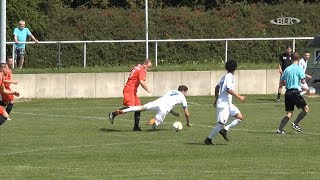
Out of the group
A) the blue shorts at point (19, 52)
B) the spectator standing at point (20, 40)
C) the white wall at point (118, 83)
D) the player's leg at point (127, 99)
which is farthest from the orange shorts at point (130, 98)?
the blue shorts at point (19, 52)

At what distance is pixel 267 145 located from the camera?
77.4 feet

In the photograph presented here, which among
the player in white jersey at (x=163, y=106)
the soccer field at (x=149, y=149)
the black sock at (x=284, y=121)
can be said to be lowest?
the soccer field at (x=149, y=149)

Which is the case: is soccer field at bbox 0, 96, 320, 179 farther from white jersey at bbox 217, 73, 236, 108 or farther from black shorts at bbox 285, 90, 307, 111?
white jersey at bbox 217, 73, 236, 108

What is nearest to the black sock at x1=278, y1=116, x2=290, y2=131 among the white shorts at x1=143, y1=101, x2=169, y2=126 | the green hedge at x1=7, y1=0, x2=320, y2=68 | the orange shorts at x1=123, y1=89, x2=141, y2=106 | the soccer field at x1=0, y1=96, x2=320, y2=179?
the soccer field at x1=0, y1=96, x2=320, y2=179

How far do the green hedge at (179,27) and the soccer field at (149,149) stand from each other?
41.3 feet

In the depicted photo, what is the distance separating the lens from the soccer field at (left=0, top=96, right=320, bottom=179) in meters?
18.9

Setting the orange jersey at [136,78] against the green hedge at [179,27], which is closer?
the orange jersey at [136,78]

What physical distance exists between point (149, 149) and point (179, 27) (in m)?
30.4

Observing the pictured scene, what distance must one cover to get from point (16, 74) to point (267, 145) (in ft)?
57.9

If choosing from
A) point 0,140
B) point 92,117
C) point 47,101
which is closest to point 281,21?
point 47,101

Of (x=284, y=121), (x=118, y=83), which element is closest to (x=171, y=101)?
(x=284, y=121)

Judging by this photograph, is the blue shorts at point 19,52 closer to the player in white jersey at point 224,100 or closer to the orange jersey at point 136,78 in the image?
the orange jersey at point 136,78

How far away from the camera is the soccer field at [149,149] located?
745 inches

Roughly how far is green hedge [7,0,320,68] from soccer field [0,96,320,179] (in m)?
12.6
